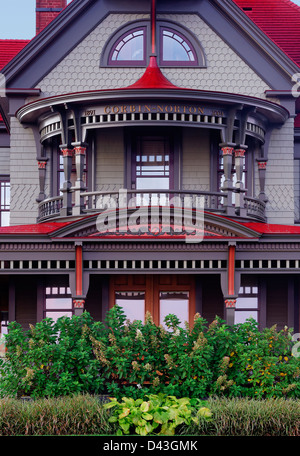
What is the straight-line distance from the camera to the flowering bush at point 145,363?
Result: 15.4 meters

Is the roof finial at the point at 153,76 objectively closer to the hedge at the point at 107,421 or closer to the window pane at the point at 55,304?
the window pane at the point at 55,304

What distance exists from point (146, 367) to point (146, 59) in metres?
11.0

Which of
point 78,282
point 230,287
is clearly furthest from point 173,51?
point 78,282

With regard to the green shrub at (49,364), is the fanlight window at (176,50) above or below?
above

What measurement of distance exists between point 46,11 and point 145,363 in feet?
47.6

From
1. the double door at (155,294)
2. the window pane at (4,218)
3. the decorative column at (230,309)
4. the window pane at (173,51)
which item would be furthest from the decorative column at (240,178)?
the window pane at (4,218)

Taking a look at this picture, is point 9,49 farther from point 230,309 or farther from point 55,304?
point 230,309

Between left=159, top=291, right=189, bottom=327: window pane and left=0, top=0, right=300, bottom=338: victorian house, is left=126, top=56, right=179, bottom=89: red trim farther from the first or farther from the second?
left=159, top=291, right=189, bottom=327: window pane

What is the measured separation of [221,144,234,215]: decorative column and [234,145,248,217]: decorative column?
0.33 meters

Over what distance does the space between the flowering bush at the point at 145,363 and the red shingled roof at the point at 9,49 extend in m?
12.9

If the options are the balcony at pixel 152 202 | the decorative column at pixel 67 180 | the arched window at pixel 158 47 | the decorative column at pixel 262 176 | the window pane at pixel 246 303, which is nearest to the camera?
the balcony at pixel 152 202

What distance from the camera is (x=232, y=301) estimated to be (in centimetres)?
1919

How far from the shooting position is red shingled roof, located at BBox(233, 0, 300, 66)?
25.5 metres

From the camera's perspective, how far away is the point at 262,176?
22812 mm
